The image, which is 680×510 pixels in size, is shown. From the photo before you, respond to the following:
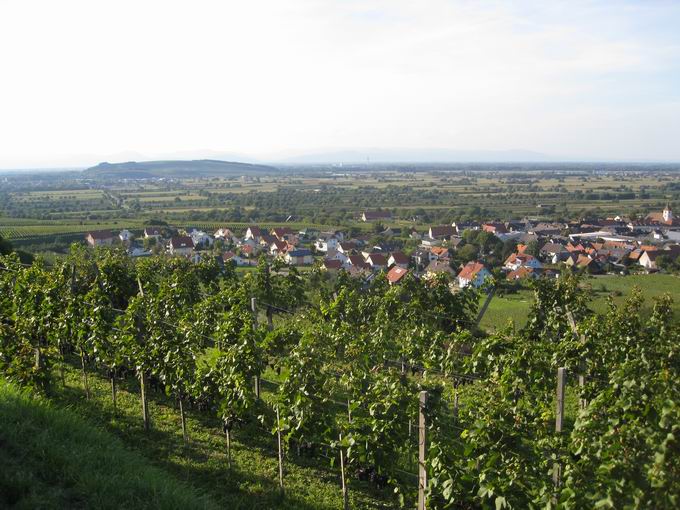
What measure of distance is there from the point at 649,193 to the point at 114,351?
5872 inches

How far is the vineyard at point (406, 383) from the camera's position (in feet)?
17.5

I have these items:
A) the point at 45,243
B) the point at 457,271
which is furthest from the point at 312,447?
the point at 45,243

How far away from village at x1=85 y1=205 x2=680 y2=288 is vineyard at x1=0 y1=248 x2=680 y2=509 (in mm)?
27660

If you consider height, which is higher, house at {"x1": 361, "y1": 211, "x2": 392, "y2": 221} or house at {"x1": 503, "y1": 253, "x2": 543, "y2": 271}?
house at {"x1": 361, "y1": 211, "x2": 392, "y2": 221}

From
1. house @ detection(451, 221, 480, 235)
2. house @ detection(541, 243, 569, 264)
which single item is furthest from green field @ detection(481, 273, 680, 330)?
house @ detection(451, 221, 480, 235)

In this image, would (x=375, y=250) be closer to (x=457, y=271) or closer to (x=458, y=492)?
(x=457, y=271)

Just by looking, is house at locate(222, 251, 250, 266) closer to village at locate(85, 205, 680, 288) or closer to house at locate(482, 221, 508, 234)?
village at locate(85, 205, 680, 288)

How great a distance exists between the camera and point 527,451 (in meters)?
6.39

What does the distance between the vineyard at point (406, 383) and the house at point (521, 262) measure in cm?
4090

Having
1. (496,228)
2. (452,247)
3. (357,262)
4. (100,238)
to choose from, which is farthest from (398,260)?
(100,238)

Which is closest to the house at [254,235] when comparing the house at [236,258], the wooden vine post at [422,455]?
the house at [236,258]

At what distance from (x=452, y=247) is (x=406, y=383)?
178 feet

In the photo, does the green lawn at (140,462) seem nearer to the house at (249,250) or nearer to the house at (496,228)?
the house at (249,250)

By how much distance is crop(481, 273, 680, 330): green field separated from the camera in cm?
2706
